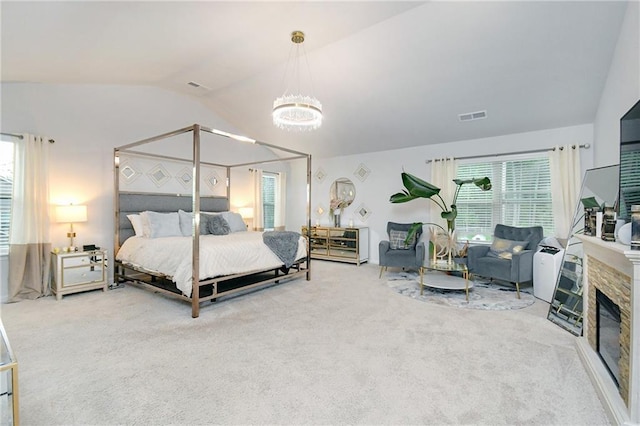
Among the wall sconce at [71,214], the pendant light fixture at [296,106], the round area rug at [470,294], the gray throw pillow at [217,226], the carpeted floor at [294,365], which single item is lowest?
the carpeted floor at [294,365]

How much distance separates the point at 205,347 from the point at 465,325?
102 inches

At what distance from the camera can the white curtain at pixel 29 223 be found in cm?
392

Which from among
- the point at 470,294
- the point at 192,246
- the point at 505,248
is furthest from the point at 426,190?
the point at 192,246

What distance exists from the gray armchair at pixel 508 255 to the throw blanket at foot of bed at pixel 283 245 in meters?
2.77

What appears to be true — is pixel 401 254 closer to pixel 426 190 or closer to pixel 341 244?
pixel 426 190

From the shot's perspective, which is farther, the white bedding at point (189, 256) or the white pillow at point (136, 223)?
the white pillow at point (136, 223)

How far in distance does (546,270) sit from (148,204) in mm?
6143

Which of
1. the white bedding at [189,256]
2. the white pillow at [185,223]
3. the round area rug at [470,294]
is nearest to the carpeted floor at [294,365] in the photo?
the round area rug at [470,294]

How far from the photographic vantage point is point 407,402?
1926 millimetres

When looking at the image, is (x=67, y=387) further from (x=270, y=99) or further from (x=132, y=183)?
(x=270, y=99)

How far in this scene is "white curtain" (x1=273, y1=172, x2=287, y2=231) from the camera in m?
7.53

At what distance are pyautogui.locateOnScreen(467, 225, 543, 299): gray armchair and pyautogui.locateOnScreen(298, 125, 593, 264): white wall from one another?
4.29 feet

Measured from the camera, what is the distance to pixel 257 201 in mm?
6965

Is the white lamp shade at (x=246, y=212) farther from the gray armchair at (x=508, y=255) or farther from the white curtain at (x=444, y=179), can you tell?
the gray armchair at (x=508, y=255)
